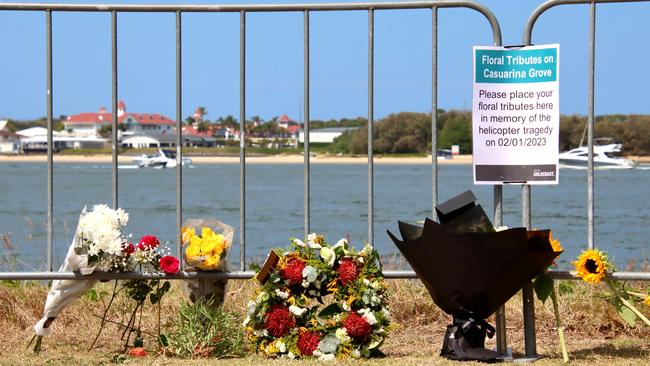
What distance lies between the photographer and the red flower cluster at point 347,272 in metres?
5.82

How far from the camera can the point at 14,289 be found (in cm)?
799

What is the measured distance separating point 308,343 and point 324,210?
2305cm

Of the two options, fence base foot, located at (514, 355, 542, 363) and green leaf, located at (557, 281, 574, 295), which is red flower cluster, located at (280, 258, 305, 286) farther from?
green leaf, located at (557, 281, 574, 295)

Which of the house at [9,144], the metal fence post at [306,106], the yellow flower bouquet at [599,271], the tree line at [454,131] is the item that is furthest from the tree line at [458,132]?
the house at [9,144]

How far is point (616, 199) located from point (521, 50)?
2869cm

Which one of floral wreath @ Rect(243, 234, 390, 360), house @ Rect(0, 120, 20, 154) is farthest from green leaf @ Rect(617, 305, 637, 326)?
house @ Rect(0, 120, 20, 154)

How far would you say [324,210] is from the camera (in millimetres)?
28781

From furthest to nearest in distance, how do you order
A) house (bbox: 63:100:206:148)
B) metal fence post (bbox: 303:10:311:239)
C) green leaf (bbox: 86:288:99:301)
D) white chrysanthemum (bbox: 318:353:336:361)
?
house (bbox: 63:100:206:148)
green leaf (bbox: 86:288:99:301)
metal fence post (bbox: 303:10:311:239)
white chrysanthemum (bbox: 318:353:336:361)

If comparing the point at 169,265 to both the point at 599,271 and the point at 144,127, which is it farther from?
the point at 144,127

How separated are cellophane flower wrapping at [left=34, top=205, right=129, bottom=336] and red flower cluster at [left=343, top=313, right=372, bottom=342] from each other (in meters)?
1.29

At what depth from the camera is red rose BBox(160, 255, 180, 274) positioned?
5.94m

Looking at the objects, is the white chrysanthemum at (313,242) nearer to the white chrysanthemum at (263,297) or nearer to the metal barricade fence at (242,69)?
the metal barricade fence at (242,69)

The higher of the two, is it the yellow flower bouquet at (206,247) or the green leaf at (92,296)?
Answer: the yellow flower bouquet at (206,247)

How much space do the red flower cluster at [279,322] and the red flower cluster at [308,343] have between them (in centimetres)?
9
